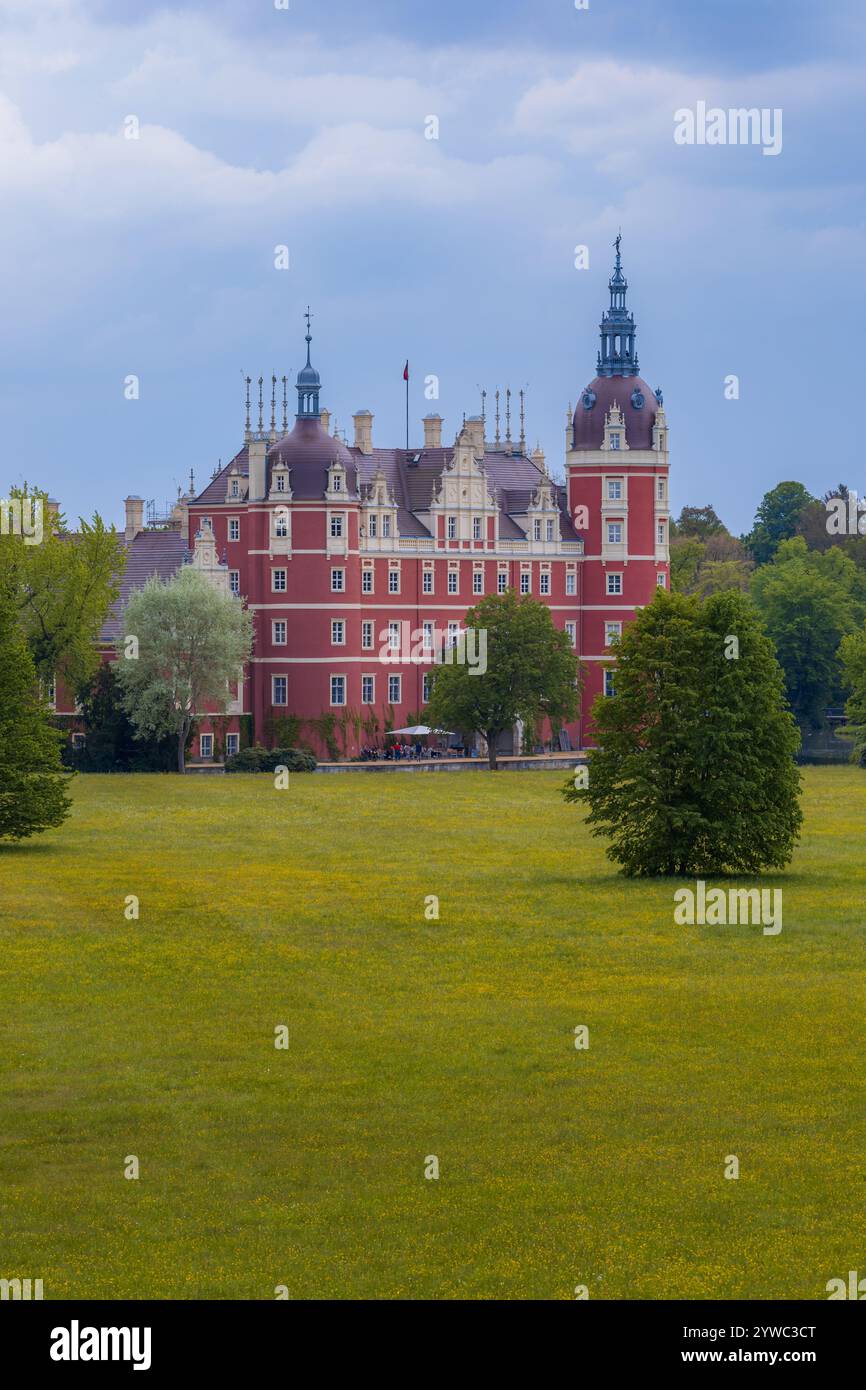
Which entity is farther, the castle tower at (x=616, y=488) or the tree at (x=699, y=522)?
the tree at (x=699, y=522)

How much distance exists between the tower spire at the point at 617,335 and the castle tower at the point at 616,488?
0.05 meters

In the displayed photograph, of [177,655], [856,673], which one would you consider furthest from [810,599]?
[177,655]

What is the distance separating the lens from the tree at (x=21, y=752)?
2269 inches

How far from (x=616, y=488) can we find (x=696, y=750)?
66.3 m

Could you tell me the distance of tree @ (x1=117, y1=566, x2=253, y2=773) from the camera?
9562 cm

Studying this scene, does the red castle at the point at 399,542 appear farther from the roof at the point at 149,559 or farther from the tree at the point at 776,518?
the tree at the point at 776,518

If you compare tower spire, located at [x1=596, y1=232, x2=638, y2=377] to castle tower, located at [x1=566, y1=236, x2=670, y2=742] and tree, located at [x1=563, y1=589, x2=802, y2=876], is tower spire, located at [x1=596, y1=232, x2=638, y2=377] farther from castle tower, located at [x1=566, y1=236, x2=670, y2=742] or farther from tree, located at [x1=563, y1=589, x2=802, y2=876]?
tree, located at [x1=563, y1=589, x2=802, y2=876]

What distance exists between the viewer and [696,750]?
50.7 metres

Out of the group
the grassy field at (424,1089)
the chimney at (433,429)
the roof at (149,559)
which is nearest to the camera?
the grassy field at (424,1089)

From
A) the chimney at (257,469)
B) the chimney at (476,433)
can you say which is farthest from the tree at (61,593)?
the chimney at (476,433)

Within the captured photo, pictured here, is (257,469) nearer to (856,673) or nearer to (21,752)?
(856,673)

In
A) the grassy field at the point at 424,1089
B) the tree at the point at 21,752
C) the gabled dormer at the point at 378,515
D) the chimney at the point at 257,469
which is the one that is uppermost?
the chimney at the point at 257,469

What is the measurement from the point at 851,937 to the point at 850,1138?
15.9 m

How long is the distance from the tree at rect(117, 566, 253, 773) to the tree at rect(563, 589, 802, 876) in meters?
45.6
